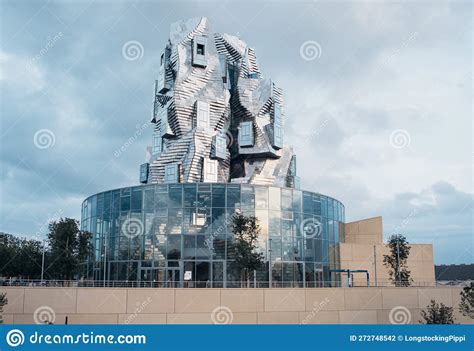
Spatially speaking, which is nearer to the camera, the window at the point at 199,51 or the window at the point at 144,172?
the window at the point at 199,51

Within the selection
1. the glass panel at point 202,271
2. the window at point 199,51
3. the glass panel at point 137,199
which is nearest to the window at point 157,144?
the window at point 199,51

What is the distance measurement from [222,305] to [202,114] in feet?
93.4

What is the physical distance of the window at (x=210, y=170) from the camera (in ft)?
173

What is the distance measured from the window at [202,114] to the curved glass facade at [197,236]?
12646mm

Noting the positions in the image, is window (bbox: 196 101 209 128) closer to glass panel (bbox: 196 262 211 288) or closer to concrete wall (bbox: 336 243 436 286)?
glass panel (bbox: 196 262 211 288)

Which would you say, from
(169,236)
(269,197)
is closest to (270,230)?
(269,197)

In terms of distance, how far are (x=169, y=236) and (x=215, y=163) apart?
13696mm

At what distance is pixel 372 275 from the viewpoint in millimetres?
50594

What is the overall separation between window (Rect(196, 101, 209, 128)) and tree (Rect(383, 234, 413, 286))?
23.0 m

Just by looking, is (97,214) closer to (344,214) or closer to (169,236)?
(169,236)

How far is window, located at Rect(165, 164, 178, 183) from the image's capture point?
5258cm

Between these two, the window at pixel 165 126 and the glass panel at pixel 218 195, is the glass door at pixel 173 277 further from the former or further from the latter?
the window at pixel 165 126

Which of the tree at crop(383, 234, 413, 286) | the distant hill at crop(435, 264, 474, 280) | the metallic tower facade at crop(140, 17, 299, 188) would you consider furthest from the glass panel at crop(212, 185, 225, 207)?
the distant hill at crop(435, 264, 474, 280)

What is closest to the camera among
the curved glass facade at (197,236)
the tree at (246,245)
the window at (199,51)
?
the tree at (246,245)
